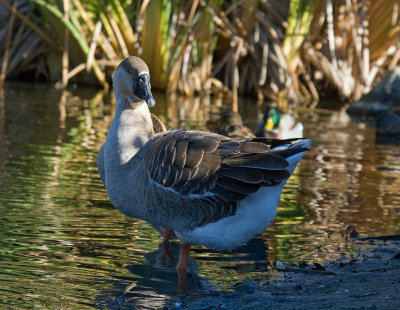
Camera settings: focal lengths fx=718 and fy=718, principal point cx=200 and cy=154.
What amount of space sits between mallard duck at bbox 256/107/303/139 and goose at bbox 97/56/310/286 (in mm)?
6264

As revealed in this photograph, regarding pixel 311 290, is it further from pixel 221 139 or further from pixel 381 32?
pixel 381 32

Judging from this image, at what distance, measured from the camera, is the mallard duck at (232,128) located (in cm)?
989

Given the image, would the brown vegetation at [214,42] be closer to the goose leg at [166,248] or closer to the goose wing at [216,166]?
the goose leg at [166,248]

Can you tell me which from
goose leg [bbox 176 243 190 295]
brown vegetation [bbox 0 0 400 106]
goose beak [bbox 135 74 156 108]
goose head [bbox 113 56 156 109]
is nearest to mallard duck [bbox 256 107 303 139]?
brown vegetation [bbox 0 0 400 106]

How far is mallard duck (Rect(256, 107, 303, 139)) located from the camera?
11.2 metres

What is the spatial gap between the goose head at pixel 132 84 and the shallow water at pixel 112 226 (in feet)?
3.76

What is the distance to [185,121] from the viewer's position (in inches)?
490

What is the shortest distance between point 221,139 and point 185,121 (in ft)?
24.8

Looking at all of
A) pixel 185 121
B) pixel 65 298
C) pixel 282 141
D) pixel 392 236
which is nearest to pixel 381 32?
pixel 185 121

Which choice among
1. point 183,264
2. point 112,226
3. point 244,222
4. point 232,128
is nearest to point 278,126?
point 232,128

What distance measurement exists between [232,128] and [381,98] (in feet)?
22.2

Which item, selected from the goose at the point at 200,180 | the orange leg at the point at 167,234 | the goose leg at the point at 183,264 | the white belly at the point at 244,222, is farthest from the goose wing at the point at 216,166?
the orange leg at the point at 167,234

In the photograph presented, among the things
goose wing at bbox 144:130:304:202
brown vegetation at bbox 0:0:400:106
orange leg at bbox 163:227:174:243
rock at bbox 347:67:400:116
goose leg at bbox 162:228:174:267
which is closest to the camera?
goose wing at bbox 144:130:304:202

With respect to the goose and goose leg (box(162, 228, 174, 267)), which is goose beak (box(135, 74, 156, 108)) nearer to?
the goose
